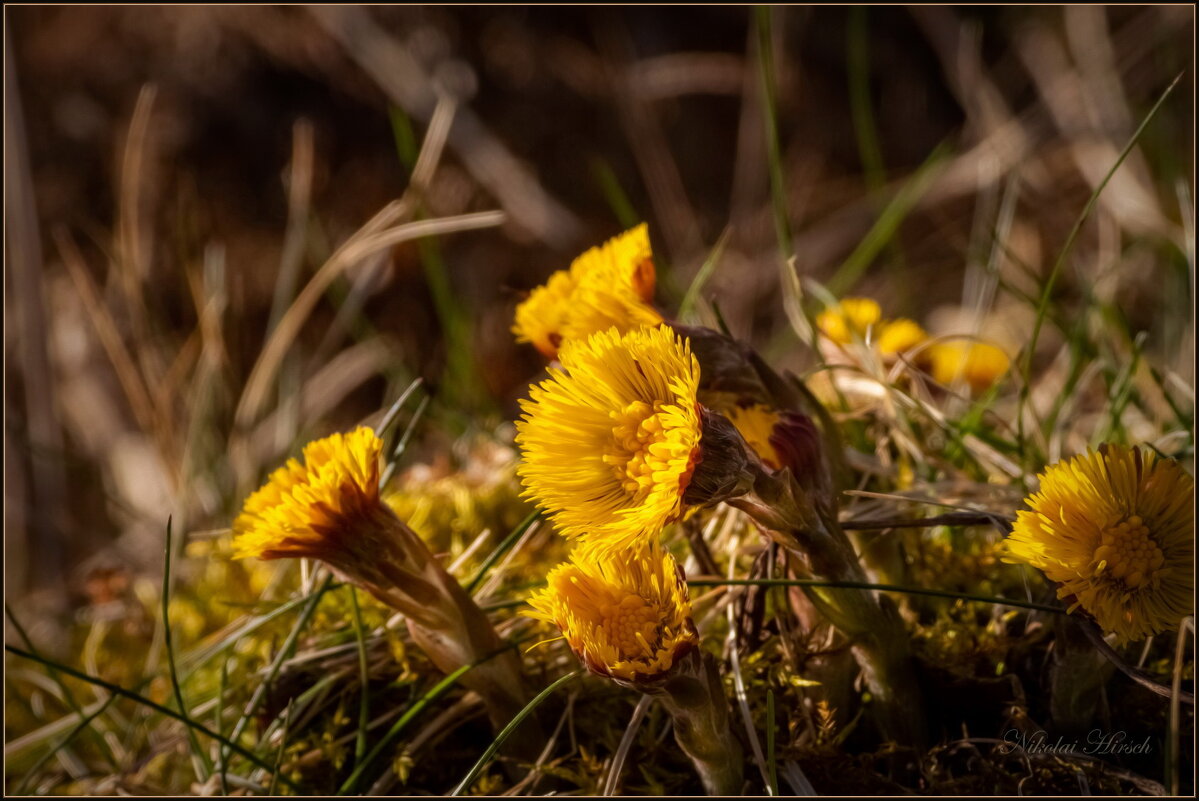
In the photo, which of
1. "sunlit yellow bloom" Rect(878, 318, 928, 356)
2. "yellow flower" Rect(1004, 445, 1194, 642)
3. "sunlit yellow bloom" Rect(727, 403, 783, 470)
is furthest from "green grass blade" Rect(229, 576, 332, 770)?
"sunlit yellow bloom" Rect(878, 318, 928, 356)

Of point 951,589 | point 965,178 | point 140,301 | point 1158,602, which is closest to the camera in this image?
point 1158,602

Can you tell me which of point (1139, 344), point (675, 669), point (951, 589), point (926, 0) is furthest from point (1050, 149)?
point (675, 669)

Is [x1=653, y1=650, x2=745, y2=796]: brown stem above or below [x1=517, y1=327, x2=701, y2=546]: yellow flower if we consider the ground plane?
below

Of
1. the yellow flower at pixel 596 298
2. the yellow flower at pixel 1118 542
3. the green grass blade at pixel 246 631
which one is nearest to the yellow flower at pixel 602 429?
the yellow flower at pixel 596 298

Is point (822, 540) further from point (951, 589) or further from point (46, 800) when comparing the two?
point (46, 800)

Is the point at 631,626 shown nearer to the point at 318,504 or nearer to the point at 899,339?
the point at 318,504

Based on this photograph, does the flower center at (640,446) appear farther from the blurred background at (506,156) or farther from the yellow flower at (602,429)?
the blurred background at (506,156)

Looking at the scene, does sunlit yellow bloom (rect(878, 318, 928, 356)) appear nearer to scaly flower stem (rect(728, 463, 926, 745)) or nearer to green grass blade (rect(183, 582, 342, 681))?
scaly flower stem (rect(728, 463, 926, 745))
